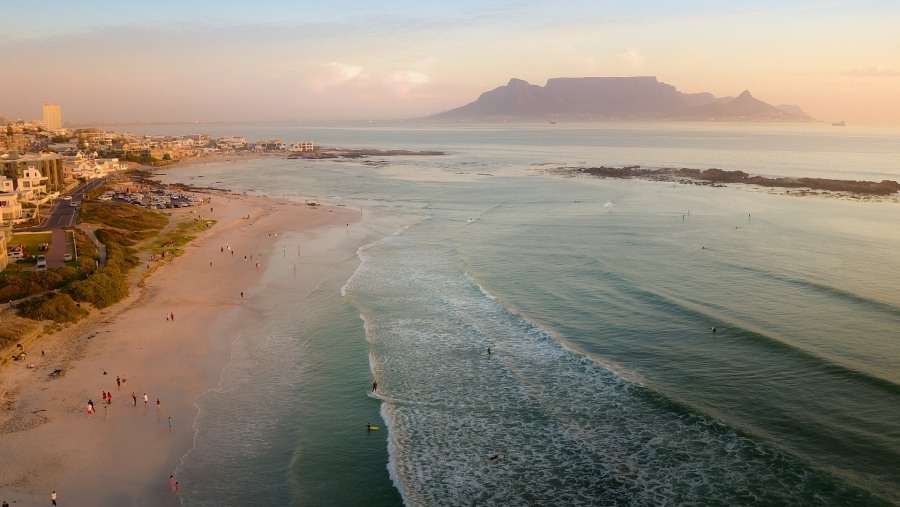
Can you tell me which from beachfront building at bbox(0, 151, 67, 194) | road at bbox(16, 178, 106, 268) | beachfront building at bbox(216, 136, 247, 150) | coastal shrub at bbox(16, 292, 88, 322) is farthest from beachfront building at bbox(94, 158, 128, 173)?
coastal shrub at bbox(16, 292, 88, 322)

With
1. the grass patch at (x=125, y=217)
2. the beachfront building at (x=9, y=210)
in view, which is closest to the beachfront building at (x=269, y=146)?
the grass patch at (x=125, y=217)

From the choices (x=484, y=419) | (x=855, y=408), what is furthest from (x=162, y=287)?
(x=855, y=408)

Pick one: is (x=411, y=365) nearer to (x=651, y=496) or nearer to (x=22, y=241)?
(x=651, y=496)

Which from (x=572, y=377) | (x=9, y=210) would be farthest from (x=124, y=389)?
(x=9, y=210)

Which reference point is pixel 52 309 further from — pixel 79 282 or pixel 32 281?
pixel 32 281

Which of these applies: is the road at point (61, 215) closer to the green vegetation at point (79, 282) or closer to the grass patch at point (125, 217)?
the grass patch at point (125, 217)

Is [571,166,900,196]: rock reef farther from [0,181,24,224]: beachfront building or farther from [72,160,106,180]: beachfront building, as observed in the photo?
[72,160,106,180]: beachfront building
